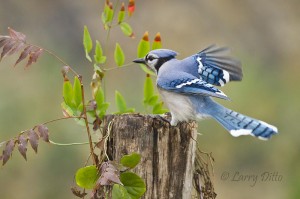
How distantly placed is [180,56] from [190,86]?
→ 396 cm

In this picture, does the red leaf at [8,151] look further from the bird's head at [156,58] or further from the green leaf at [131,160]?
the bird's head at [156,58]

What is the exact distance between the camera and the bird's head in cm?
286

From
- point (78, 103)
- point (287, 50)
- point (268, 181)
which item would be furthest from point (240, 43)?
point (78, 103)

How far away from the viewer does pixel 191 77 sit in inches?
110

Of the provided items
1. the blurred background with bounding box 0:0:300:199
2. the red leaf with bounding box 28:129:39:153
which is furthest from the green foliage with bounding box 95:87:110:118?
the blurred background with bounding box 0:0:300:199

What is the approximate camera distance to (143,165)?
8.25 ft

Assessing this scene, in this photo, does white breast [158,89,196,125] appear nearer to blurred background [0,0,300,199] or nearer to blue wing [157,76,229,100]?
blue wing [157,76,229,100]

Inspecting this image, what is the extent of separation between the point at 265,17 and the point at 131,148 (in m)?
6.08

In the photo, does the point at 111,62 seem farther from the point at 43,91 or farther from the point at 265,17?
the point at 265,17

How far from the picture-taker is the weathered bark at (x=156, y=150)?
2.52 meters

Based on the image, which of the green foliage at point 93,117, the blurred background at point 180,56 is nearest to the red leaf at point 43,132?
the green foliage at point 93,117

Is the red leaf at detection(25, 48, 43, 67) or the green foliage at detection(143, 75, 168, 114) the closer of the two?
the red leaf at detection(25, 48, 43, 67)

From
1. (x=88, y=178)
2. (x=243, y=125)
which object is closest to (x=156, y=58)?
(x=243, y=125)

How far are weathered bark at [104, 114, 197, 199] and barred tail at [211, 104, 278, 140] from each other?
164mm
